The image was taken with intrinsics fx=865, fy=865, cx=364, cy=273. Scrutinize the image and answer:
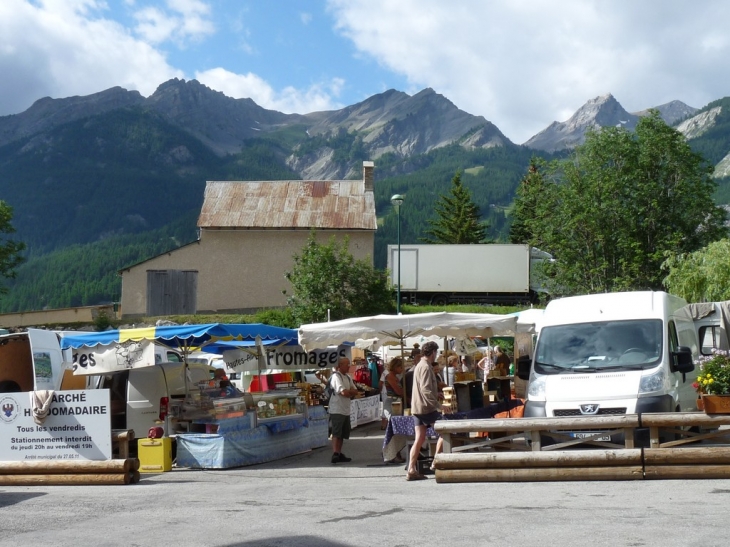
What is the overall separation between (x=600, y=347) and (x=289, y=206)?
4201cm

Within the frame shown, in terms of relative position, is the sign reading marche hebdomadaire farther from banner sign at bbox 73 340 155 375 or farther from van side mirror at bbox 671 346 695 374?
van side mirror at bbox 671 346 695 374

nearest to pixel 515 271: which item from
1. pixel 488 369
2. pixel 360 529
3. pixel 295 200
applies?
pixel 295 200

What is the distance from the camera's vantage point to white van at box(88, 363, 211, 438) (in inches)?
596

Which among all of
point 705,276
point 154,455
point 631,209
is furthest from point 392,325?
point 631,209

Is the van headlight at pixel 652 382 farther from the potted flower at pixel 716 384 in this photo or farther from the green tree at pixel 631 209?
the green tree at pixel 631 209

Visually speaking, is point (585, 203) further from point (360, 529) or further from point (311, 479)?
point (360, 529)

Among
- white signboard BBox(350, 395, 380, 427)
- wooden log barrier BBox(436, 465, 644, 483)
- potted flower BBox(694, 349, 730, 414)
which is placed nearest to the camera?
wooden log barrier BBox(436, 465, 644, 483)

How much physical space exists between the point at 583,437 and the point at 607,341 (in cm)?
214

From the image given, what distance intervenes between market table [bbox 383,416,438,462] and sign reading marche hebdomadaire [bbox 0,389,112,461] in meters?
4.13

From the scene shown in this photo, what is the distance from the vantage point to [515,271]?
51062mm

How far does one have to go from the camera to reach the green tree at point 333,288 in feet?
123

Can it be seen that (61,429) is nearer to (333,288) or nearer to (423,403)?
(423,403)

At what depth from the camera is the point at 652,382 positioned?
472 inches

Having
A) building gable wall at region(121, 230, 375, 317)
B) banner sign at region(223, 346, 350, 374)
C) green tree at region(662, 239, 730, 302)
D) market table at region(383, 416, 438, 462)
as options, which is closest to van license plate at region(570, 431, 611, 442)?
market table at region(383, 416, 438, 462)
